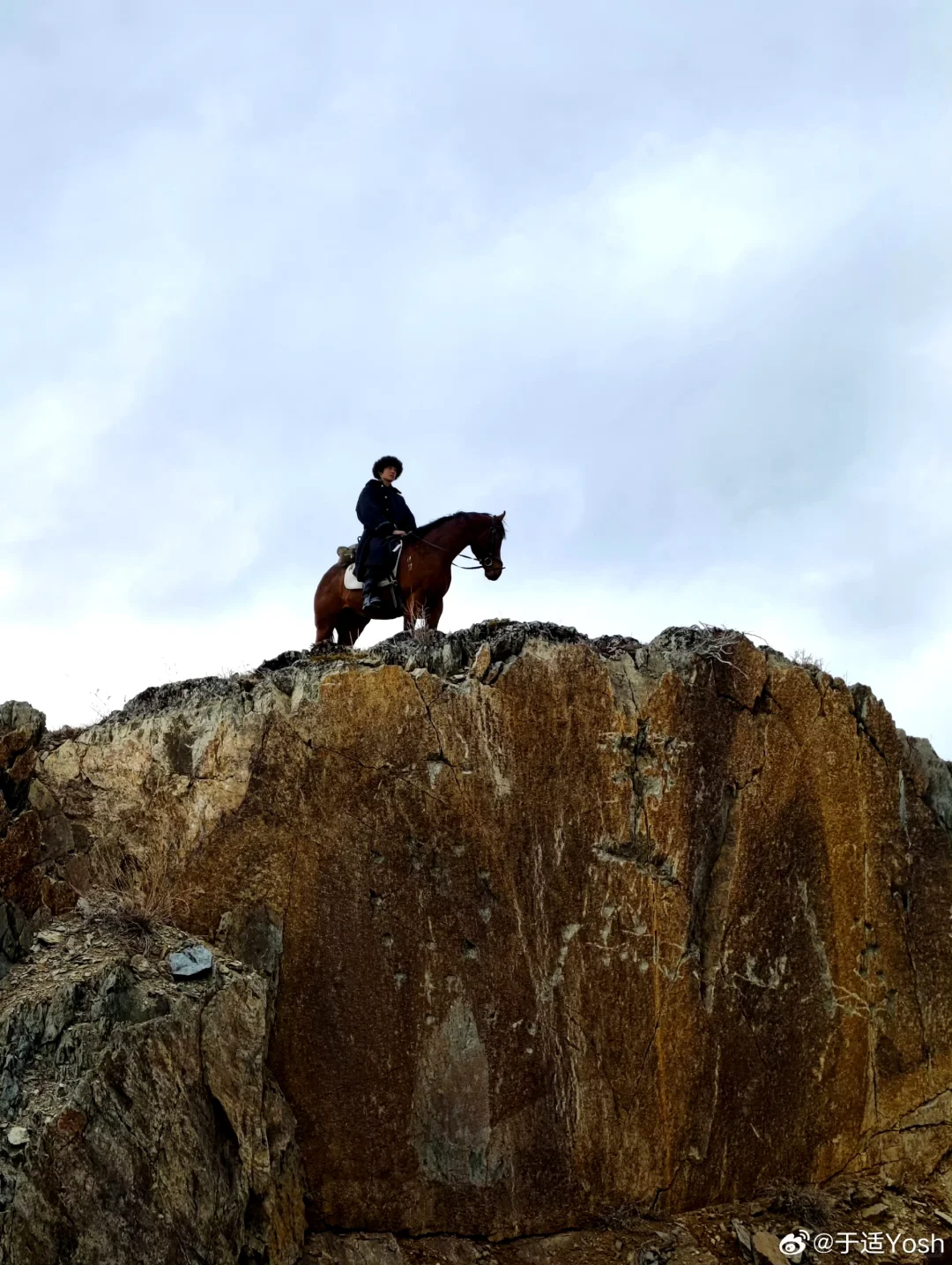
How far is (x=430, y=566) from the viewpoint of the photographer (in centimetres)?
1343

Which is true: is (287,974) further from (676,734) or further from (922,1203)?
(922,1203)

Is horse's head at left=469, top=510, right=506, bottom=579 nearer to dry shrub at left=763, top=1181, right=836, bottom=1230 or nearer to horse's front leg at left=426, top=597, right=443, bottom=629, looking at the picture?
horse's front leg at left=426, top=597, right=443, bottom=629

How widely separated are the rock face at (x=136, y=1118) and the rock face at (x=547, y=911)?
68 centimetres

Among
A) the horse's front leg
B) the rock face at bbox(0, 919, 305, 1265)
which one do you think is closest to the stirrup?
the horse's front leg

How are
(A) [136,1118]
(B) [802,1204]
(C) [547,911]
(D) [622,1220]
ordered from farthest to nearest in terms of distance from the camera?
(C) [547,911], (B) [802,1204], (D) [622,1220], (A) [136,1118]

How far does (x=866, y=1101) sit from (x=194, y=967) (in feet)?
19.4

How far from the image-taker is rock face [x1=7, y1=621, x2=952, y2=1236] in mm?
8914

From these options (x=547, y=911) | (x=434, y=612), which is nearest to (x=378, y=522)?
(x=434, y=612)

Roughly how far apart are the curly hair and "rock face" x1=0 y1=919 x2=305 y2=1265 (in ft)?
22.5

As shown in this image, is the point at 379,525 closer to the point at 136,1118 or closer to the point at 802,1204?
the point at 136,1118

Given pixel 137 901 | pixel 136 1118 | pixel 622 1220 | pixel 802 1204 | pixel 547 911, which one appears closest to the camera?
pixel 136 1118

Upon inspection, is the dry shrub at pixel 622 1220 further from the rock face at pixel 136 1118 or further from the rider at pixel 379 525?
the rider at pixel 379 525

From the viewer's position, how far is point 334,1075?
880 cm

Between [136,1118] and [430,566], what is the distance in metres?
7.31
